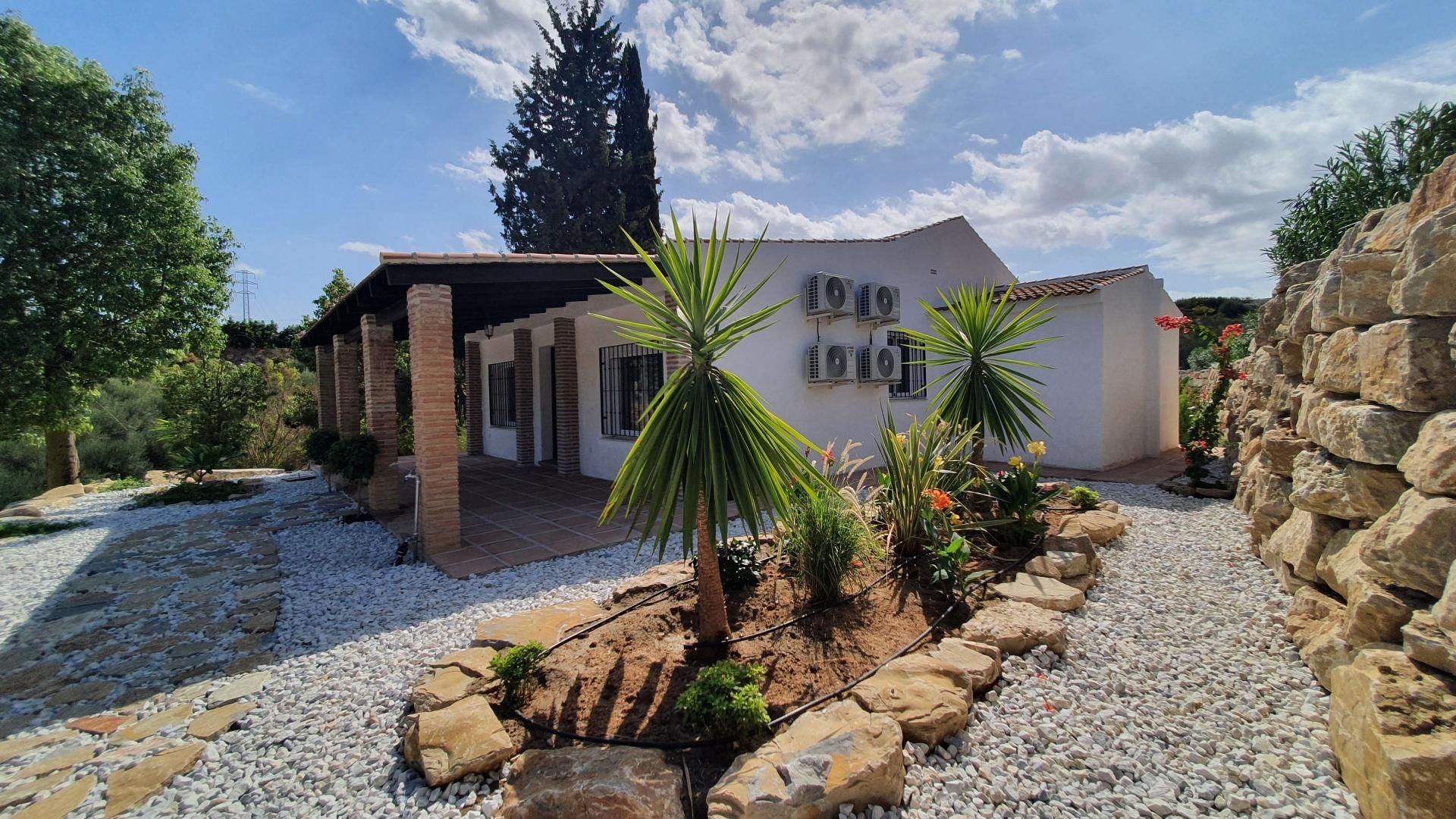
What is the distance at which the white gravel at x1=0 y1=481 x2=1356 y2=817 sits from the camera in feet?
7.04

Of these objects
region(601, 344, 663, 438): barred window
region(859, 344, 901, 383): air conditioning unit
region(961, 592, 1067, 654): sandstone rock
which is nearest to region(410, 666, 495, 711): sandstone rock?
region(961, 592, 1067, 654): sandstone rock

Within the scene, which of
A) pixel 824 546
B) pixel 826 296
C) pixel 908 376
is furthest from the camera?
pixel 908 376

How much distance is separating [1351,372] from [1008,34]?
497 cm

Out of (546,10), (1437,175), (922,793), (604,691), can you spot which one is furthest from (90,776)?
(546,10)

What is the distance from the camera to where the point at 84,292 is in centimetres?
853

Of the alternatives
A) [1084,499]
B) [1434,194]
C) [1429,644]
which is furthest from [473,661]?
[1084,499]

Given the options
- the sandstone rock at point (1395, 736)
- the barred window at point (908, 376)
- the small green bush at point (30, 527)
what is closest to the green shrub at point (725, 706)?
the sandstone rock at point (1395, 736)

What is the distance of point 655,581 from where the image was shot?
4012 mm

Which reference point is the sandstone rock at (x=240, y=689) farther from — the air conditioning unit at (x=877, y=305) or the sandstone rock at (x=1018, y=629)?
the air conditioning unit at (x=877, y=305)

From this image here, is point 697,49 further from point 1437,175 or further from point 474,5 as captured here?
point 1437,175

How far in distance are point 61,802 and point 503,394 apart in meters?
11.3

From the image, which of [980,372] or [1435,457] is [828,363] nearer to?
[980,372]

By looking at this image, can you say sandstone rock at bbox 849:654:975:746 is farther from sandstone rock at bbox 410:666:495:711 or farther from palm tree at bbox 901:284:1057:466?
palm tree at bbox 901:284:1057:466

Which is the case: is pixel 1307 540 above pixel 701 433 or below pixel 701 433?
below
